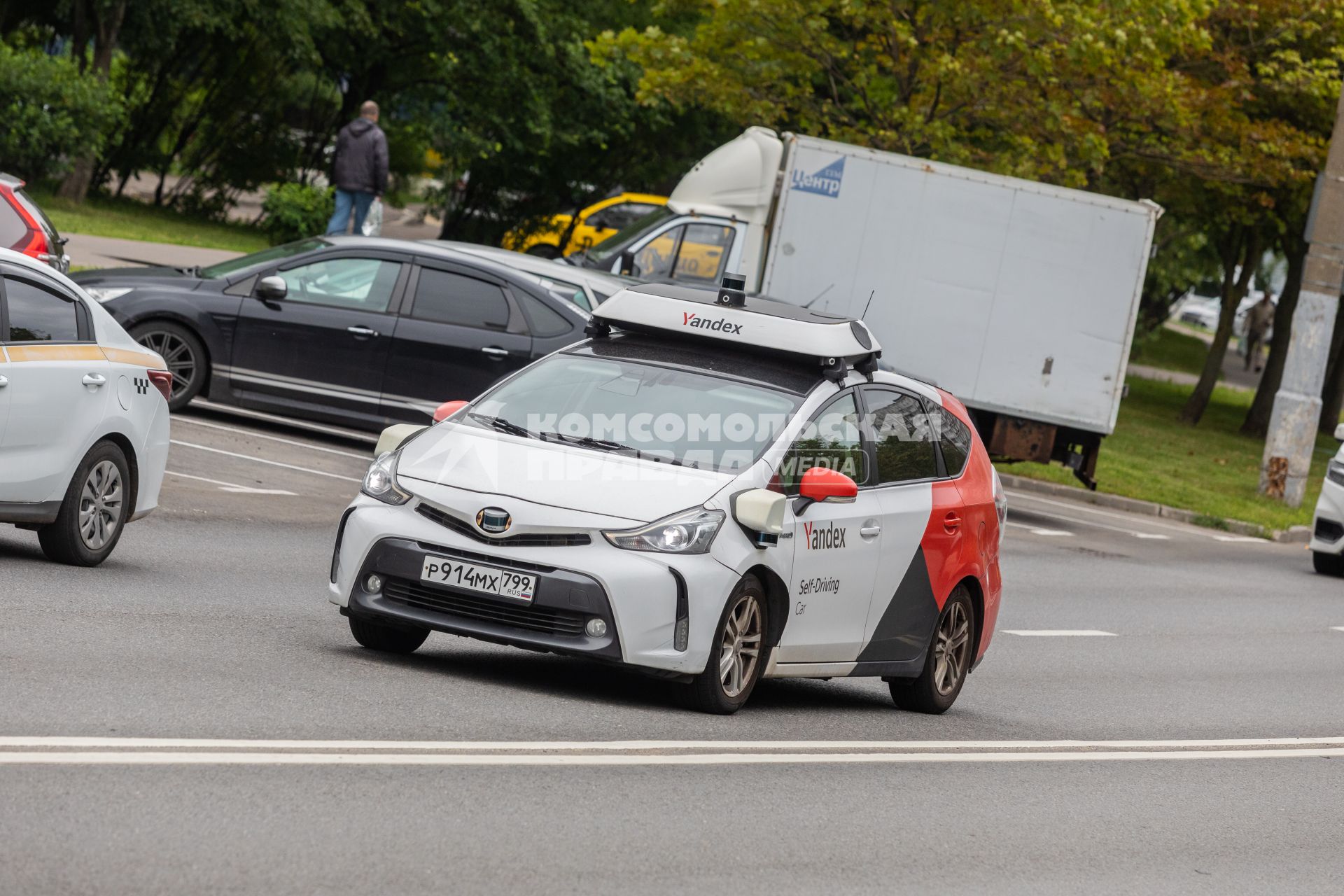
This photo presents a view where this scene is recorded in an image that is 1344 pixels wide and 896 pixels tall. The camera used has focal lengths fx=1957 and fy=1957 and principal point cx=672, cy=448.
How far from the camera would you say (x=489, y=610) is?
25.4 ft

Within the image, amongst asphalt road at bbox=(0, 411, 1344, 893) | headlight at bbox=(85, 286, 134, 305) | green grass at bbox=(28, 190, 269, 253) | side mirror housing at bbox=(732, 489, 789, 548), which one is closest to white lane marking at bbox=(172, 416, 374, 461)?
headlight at bbox=(85, 286, 134, 305)

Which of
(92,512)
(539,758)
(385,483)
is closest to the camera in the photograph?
(539,758)

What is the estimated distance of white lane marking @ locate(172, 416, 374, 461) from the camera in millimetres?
16516

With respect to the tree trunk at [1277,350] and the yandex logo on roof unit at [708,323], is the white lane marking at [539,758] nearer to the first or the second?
the yandex logo on roof unit at [708,323]

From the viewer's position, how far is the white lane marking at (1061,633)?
1350 centimetres

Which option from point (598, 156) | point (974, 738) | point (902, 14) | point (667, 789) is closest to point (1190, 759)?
point (974, 738)

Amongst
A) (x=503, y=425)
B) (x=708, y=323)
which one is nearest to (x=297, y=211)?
(x=708, y=323)

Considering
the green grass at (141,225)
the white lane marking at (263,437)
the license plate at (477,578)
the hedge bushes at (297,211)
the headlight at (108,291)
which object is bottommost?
the white lane marking at (263,437)

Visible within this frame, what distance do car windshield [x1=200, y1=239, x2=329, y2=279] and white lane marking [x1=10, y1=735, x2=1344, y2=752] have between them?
31.1 ft

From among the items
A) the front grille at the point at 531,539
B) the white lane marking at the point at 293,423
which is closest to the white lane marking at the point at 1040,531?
the white lane marking at the point at 293,423

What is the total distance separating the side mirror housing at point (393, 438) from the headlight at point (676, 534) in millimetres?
1331

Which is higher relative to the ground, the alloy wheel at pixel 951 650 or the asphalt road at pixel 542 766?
the alloy wheel at pixel 951 650

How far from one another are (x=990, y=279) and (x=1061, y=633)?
7.44 metres

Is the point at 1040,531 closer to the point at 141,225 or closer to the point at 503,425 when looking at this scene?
the point at 503,425
